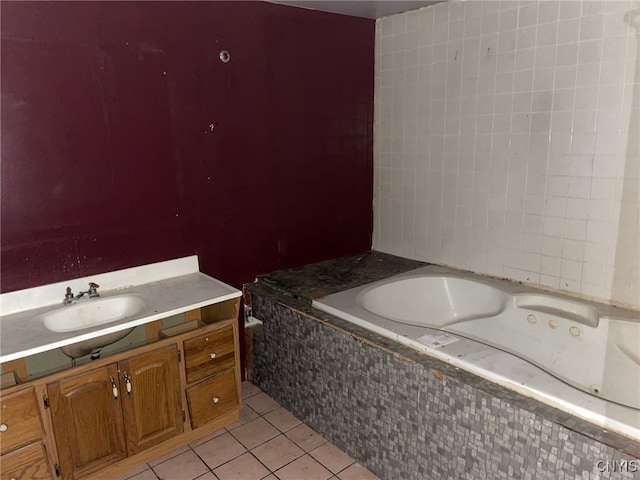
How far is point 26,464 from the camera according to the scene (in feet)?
5.43

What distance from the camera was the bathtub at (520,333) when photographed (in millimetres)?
1482

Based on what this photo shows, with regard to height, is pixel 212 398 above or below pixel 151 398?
below

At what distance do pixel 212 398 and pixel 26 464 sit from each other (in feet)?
2.46

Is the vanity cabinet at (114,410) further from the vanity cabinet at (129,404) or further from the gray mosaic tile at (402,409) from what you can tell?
the gray mosaic tile at (402,409)

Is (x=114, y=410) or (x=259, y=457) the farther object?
(x=259, y=457)

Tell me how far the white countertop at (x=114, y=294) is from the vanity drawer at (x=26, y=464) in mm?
363

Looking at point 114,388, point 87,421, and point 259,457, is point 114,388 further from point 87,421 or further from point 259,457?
point 259,457

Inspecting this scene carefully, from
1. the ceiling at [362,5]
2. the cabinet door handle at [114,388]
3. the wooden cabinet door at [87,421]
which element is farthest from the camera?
the ceiling at [362,5]

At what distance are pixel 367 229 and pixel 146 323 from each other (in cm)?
168

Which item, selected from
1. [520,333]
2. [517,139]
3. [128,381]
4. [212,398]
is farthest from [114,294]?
[517,139]

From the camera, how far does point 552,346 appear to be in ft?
7.13

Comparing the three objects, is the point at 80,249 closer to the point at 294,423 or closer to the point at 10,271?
the point at 10,271

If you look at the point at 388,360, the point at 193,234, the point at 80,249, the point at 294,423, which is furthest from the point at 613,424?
the point at 80,249

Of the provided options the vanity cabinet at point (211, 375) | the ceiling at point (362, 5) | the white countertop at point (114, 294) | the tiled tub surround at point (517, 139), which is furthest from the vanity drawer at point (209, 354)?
the ceiling at point (362, 5)
